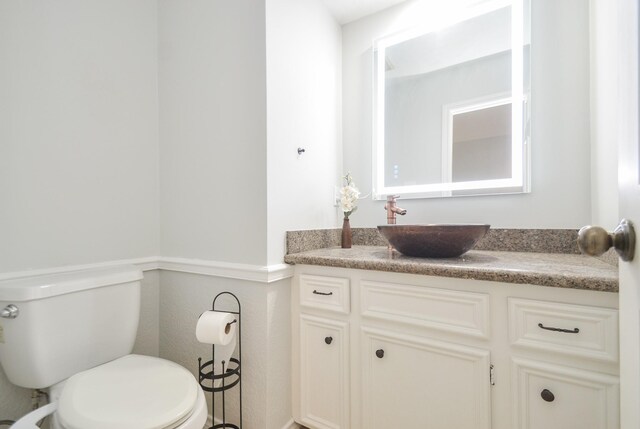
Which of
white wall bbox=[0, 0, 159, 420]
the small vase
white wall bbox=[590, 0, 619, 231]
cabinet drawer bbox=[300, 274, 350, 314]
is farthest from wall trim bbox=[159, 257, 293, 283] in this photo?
white wall bbox=[590, 0, 619, 231]

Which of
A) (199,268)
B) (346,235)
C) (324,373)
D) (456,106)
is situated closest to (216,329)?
(199,268)

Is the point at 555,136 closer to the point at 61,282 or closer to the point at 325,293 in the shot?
the point at 325,293

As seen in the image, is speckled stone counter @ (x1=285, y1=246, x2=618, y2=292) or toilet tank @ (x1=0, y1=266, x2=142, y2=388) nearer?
speckled stone counter @ (x1=285, y1=246, x2=618, y2=292)

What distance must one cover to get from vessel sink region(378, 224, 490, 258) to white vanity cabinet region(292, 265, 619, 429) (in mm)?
161

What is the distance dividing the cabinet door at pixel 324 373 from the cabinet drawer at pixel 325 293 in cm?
6

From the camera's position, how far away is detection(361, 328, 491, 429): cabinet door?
926mm

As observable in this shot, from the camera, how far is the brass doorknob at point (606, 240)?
0.43 meters

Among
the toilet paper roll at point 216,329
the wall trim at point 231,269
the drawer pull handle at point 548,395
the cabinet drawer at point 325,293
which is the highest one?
the wall trim at point 231,269

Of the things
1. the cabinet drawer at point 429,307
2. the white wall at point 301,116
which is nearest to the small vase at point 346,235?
the white wall at point 301,116

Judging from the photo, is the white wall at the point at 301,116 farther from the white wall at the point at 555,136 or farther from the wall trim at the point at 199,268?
the white wall at the point at 555,136

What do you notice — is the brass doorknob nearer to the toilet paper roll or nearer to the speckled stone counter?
the speckled stone counter

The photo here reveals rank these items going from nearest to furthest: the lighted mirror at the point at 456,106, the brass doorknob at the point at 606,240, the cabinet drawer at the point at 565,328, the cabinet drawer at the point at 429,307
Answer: the brass doorknob at the point at 606,240
the cabinet drawer at the point at 565,328
the cabinet drawer at the point at 429,307
the lighted mirror at the point at 456,106

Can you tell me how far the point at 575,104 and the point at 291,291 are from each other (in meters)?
1.46

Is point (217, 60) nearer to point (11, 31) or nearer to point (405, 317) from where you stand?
point (11, 31)
